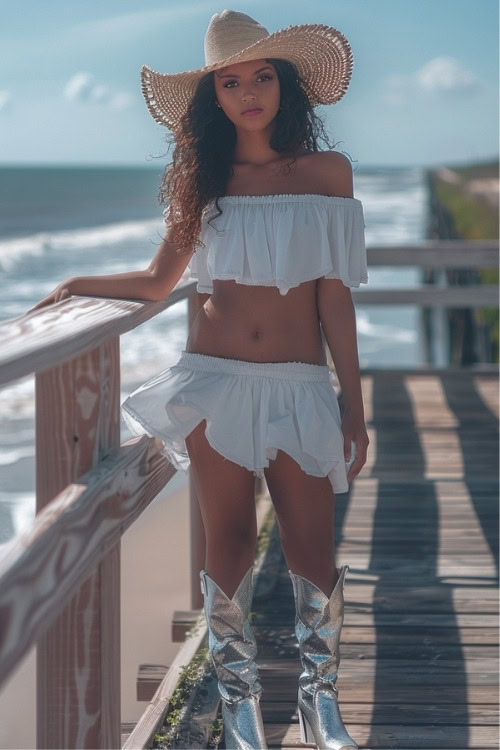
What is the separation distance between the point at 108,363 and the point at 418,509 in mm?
2709

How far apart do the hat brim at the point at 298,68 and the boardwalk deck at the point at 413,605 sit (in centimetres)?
146

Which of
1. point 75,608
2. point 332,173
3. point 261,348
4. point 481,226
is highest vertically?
point 481,226

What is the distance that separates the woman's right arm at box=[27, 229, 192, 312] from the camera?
93.2 inches

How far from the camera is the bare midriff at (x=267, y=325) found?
227 centimetres

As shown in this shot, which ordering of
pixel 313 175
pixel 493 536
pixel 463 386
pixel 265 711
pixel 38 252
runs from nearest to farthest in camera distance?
pixel 313 175
pixel 265 711
pixel 493 536
pixel 463 386
pixel 38 252

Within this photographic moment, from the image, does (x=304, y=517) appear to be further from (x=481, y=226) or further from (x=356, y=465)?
(x=481, y=226)

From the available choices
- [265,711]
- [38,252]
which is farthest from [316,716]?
[38,252]

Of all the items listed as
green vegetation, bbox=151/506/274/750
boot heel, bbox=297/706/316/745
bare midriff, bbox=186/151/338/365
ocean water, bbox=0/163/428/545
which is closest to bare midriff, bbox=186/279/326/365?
bare midriff, bbox=186/151/338/365

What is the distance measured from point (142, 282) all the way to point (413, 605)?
5.00ft

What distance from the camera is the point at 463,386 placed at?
7164 mm

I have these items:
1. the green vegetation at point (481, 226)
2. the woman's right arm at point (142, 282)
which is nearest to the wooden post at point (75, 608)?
the woman's right arm at point (142, 282)

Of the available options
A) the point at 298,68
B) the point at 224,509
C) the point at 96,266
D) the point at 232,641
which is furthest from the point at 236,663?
the point at 96,266

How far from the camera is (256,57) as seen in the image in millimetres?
2273

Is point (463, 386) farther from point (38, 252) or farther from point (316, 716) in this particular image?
point (38, 252)
